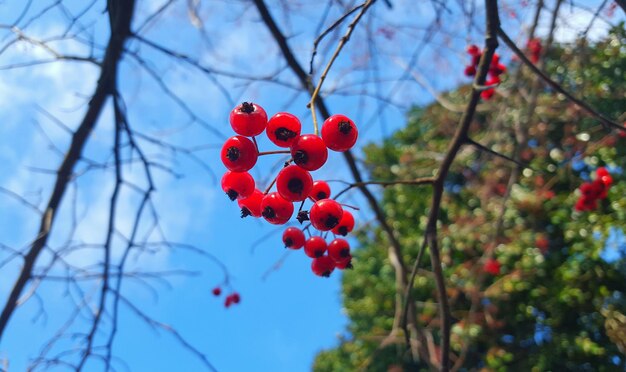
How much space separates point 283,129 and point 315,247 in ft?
1.77

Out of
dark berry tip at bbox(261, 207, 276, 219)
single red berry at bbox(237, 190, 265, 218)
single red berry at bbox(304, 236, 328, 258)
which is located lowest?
dark berry tip at bbox(261, 207, 276, 219)

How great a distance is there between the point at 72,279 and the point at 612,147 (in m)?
4.06

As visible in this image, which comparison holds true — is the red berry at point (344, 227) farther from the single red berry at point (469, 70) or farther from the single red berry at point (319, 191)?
the single red berry at point (469, 70)

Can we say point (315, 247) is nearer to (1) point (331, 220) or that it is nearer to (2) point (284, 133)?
(1) point (331, 220)

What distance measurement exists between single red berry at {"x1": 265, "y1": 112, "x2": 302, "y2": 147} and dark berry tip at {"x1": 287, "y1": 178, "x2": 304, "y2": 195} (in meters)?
0.09

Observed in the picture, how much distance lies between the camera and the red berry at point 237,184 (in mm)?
1287

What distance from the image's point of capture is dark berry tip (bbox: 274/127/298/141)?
1.21 meters

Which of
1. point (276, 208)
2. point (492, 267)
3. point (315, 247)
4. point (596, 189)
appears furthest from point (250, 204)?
point (492, 267)

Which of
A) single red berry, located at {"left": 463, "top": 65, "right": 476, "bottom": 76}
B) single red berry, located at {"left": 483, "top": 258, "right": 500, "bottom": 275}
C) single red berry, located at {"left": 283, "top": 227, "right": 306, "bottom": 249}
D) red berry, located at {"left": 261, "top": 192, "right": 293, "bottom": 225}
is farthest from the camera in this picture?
single red berry, located at {"left": 483, "top": 258, "right": 500, "bottom": 275}

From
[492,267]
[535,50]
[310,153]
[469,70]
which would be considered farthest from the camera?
[492,267]

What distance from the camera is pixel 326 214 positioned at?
1.29 m

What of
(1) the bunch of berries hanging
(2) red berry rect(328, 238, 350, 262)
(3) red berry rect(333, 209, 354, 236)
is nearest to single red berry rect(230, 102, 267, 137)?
(1) the bunch of berries hanging

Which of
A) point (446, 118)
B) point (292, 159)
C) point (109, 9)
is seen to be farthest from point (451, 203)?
point (292, 159)

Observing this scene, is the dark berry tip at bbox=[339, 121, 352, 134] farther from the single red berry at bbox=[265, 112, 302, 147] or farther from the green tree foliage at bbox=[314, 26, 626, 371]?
the green tree foliage at bbox=[314, 26, 626, 371]
